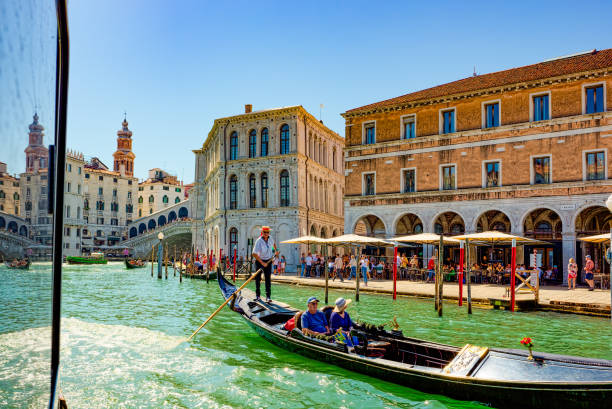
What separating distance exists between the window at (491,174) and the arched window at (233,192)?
16771mm

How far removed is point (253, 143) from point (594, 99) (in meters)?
19.8

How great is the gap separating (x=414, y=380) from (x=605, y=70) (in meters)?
17.5

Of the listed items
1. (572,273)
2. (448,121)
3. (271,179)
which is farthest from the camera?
(271,179)

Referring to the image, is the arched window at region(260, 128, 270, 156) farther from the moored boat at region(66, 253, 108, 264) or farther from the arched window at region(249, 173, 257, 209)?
the moored boat at region(66, 253, 108, 264)

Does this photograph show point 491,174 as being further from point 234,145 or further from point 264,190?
point 234,145

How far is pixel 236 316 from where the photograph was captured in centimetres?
1298

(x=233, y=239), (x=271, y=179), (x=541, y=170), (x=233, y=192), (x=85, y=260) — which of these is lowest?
(x=85, y=260)

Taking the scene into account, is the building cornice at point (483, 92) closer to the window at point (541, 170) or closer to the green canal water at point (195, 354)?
the window at point (541, 170)

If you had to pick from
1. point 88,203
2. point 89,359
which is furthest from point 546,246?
point 88,203

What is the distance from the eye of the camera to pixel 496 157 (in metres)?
21.1

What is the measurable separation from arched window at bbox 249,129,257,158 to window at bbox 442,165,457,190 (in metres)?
13.9

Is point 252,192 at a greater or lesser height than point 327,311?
greater

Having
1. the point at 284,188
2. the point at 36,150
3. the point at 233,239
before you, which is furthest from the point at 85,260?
the point at 36,150

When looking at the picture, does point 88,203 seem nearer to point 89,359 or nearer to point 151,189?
point 151,189
